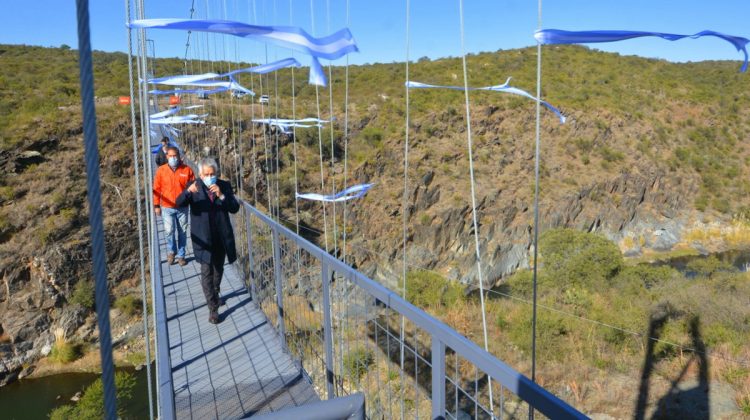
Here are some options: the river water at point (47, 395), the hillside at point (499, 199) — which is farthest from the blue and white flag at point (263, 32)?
the river water at point (47, 395)

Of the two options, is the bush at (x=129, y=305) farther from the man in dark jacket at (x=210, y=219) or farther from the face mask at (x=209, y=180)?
the face mask at (x=209, y=180)

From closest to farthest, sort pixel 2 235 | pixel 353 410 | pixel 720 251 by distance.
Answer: pixel 353 410, pixel 2 235, pixel 720 251

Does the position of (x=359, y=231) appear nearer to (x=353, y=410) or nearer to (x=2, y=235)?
(x=2, y=235)

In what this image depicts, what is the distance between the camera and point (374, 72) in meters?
48.6

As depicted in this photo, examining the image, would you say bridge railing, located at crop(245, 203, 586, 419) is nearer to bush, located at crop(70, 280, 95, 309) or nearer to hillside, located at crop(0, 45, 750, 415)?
hillside, located at crop(0, 45, 750, 415)

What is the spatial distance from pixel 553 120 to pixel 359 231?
2041 centimetres

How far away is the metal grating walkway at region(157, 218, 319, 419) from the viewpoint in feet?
10.5

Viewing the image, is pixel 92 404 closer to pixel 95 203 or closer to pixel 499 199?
pixel 95 203

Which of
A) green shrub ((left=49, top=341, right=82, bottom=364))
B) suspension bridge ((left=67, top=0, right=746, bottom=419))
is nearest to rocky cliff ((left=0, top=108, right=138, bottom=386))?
green shrub ((left=49, top=341, right=82, bottom=364))

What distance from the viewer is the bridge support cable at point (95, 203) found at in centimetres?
97

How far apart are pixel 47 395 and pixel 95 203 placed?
1923cm

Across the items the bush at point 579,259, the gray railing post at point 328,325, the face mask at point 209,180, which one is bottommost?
the bush at point 579,259

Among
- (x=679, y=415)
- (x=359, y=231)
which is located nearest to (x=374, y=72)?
(x=359, y=231)

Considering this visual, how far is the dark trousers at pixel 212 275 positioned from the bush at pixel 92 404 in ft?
36.5
